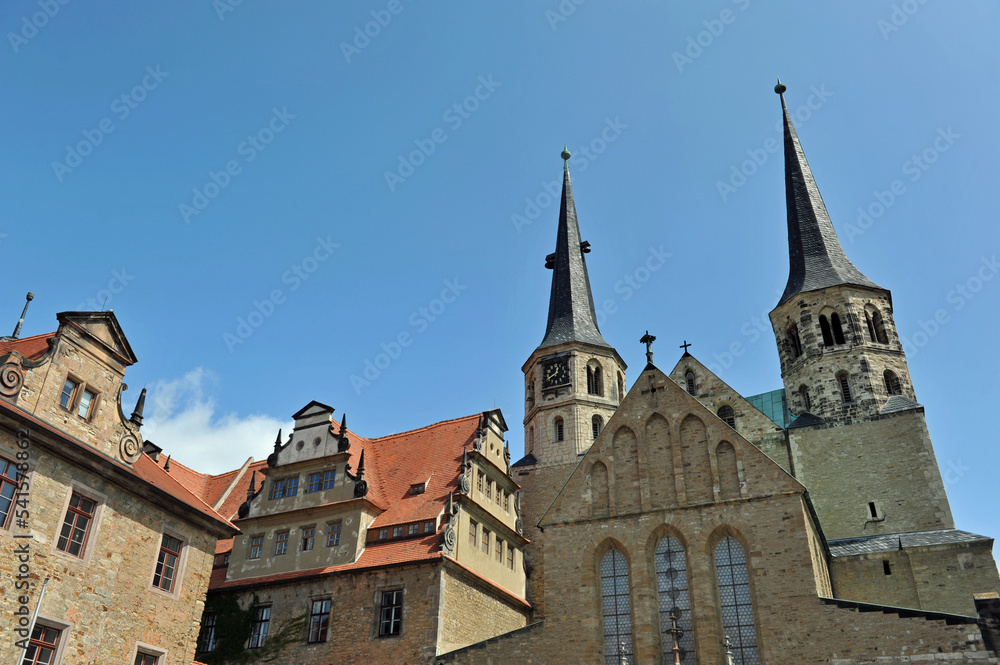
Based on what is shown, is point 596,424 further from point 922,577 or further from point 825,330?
point 922,577

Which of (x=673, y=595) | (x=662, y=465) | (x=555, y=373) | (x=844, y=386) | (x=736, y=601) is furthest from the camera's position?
(x=555, y=373)

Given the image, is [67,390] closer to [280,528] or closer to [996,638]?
[280,528]

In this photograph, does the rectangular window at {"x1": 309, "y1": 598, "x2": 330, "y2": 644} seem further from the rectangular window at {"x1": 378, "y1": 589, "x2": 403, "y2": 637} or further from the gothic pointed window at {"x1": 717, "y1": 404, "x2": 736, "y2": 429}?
the gothic pointed window at {"x1": 717, "y1": 404, "x2": 736, "y2": 429}

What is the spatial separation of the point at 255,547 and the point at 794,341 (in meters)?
23.4

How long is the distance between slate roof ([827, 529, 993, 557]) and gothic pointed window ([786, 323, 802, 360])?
9.11m

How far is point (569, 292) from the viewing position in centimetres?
4409

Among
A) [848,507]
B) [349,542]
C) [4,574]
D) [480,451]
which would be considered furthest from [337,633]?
[848,507]

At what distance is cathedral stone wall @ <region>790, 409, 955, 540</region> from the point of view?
26344 mm

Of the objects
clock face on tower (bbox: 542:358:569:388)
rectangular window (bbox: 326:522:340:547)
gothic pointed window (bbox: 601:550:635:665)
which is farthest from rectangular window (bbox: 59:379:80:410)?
clock face on tower (bbox: 542:358:569:388)

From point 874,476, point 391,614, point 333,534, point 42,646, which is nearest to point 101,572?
point 42,646

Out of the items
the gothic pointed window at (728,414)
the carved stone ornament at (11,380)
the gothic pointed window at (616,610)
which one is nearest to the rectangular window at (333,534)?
the gothic pointed window at (616,610)

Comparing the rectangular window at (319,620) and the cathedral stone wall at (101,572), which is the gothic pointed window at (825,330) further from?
the cathedral stone wall at (101,572)

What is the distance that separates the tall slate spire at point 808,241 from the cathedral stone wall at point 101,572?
2672cm

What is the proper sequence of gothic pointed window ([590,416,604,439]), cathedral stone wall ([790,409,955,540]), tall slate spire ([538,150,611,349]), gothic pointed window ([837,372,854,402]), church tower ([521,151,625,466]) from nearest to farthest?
1. cathedral stone wall ([790,409,955,540])
2. gothic pointed window ([837,372,854,402])
3. church tower ([521,151,625,466])
4. gothic pointed window ([590,416,604,439])
5. tall slate spire ([538,150,611,349])
